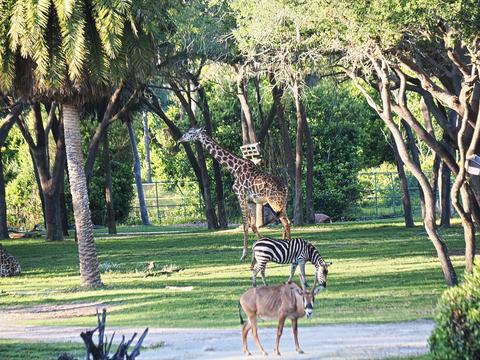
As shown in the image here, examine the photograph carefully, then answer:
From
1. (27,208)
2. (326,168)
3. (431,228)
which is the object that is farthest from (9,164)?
(431,228)

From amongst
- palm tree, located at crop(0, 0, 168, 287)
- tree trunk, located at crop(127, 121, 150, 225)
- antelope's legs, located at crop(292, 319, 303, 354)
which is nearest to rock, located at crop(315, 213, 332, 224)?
tree trunk, located at crop(127, 121, 150, 225)

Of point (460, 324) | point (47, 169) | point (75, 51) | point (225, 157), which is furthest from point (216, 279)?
point (47, 169)

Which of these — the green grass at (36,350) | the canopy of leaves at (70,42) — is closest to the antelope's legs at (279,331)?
the green grass at (36,350)

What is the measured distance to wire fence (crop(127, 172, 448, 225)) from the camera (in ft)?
170

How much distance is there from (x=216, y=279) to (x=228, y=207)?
1116 inches

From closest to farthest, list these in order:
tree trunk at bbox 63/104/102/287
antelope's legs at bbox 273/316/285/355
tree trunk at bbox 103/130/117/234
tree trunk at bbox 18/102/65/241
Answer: antelope's legs at bbox 273/316/285/355 < tree trunk at bbox 63/104/102/287 < tree trunk at bbox 18/102/65/241 < tree trunk at bbox 103/130/117/234

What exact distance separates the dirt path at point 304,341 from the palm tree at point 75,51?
689cm

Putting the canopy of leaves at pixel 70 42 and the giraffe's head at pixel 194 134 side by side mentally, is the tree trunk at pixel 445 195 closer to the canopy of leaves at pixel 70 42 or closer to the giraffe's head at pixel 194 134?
the giraffe's head at pixel 194 134

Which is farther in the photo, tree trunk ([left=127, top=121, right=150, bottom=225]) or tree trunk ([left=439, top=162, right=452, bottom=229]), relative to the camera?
tree trunk ([left=127, top=121, right=150, bottom=225])

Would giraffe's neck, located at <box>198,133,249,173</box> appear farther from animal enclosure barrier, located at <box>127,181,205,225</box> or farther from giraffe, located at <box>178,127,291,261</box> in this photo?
animal enclosure barrier, located at <box>127,181,205,225</box>

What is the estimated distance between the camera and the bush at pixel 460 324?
9844 millimetres

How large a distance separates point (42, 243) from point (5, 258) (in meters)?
11.7

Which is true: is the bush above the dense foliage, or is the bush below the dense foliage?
below

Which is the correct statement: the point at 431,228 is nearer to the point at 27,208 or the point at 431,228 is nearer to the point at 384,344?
the point at 384,344
